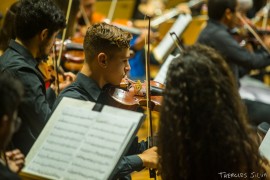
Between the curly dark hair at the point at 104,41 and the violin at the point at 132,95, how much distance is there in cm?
19

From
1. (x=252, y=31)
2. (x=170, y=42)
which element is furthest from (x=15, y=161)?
(x=252, y=31)

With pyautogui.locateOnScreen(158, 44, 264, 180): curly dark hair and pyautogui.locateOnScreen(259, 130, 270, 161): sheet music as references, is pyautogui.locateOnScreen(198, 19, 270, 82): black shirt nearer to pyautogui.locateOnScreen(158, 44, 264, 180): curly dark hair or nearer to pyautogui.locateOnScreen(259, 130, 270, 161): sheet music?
pyautogui.locateOnScreen(259, 130, 270, 161): sheet music

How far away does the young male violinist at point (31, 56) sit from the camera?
2.46 m

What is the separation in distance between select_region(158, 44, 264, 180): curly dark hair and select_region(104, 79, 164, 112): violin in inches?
33.0

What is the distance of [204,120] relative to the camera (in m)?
1.66

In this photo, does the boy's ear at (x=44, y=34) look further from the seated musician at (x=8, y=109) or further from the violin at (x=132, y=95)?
the seated musician at (x=8, y=109)

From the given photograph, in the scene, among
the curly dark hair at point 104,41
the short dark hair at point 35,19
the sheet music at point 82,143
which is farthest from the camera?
the short dark hair at point 35,19

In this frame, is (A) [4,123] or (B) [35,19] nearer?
(A) [4,123]

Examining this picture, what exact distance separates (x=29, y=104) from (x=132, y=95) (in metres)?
0.53

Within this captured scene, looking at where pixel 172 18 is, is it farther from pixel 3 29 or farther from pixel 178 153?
pixel 178 153

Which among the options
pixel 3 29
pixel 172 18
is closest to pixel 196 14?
pixel 172 18

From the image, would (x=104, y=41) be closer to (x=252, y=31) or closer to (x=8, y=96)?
(x=8, y=96)

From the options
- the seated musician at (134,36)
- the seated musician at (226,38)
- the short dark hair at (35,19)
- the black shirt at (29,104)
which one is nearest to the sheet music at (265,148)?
the black shirt at (29,104)

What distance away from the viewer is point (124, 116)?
1.89m
